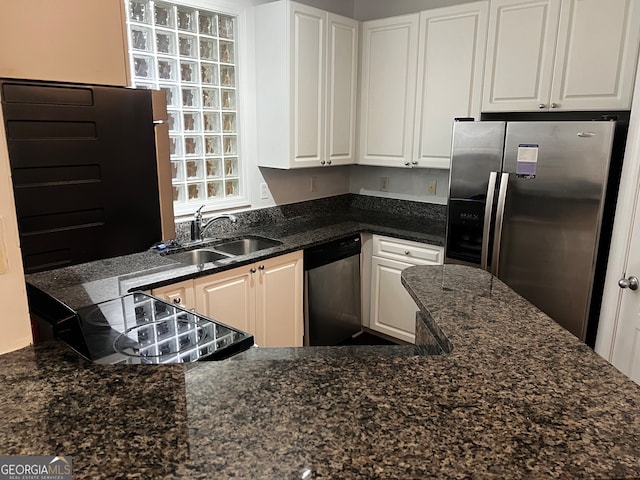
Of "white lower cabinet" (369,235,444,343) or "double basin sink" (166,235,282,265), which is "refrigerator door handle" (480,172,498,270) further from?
"double basin sink" (166,235,282,265)

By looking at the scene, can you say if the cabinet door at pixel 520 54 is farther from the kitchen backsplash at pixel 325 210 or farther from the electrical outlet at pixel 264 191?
the electrical outlet at pixel 264 191

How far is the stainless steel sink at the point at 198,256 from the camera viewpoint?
9.08 ft

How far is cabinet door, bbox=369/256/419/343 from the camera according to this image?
130 inches

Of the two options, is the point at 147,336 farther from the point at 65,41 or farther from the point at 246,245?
the point at 246,245

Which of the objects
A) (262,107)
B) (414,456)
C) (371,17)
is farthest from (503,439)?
(371,17)

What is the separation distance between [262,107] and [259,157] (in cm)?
34

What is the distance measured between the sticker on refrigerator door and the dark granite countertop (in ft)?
2.30

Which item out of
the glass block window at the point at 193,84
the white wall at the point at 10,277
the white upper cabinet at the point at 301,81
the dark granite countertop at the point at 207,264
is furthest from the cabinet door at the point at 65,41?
the white upper cabinet at the point at 301,81

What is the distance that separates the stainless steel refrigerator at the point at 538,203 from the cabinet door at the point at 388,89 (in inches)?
26.6

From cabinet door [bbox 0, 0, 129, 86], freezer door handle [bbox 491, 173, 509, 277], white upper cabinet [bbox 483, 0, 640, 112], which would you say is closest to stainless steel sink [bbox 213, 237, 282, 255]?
freezer door handle [bbox 491, 173, 509, 277]

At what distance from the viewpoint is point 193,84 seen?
9.38 feet

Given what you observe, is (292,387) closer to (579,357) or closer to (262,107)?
(579,357)

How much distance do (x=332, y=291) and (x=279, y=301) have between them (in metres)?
0.50

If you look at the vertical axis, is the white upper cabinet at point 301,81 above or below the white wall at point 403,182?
above
